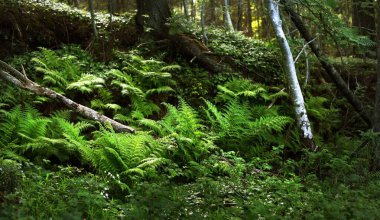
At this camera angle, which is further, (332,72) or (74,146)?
(332,72)

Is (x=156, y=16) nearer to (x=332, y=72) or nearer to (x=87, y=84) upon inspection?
(x=87, y=84)

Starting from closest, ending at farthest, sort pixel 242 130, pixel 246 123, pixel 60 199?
pixel 60 199 < pixel 242 130 < pixel 246 123

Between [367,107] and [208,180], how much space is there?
5788 millimetres

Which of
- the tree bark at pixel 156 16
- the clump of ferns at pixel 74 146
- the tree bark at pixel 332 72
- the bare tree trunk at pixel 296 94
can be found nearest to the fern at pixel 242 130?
the bare tree trunk at pixel 296 94

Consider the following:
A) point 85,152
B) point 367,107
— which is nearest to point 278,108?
point 367,107

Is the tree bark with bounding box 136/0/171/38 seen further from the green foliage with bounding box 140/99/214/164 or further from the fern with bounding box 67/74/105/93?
the green foliage with bounding box 140/99/214/164

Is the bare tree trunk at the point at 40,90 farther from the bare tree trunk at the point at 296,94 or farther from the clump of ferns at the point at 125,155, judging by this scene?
the bare tree trunk at the point at 296,94

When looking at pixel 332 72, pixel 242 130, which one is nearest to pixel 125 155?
pixel 242 130

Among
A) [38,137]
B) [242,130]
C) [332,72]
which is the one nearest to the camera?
[38,137]

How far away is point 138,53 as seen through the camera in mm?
9867

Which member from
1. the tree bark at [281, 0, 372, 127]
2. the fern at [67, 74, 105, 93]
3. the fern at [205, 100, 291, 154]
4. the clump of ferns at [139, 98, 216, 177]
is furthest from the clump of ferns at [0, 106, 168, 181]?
the tree bark at [281, 0, 372, 127]

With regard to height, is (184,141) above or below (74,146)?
below

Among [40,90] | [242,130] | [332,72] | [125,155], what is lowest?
[242,130]

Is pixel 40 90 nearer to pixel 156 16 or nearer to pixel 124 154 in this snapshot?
pixel 124 154
